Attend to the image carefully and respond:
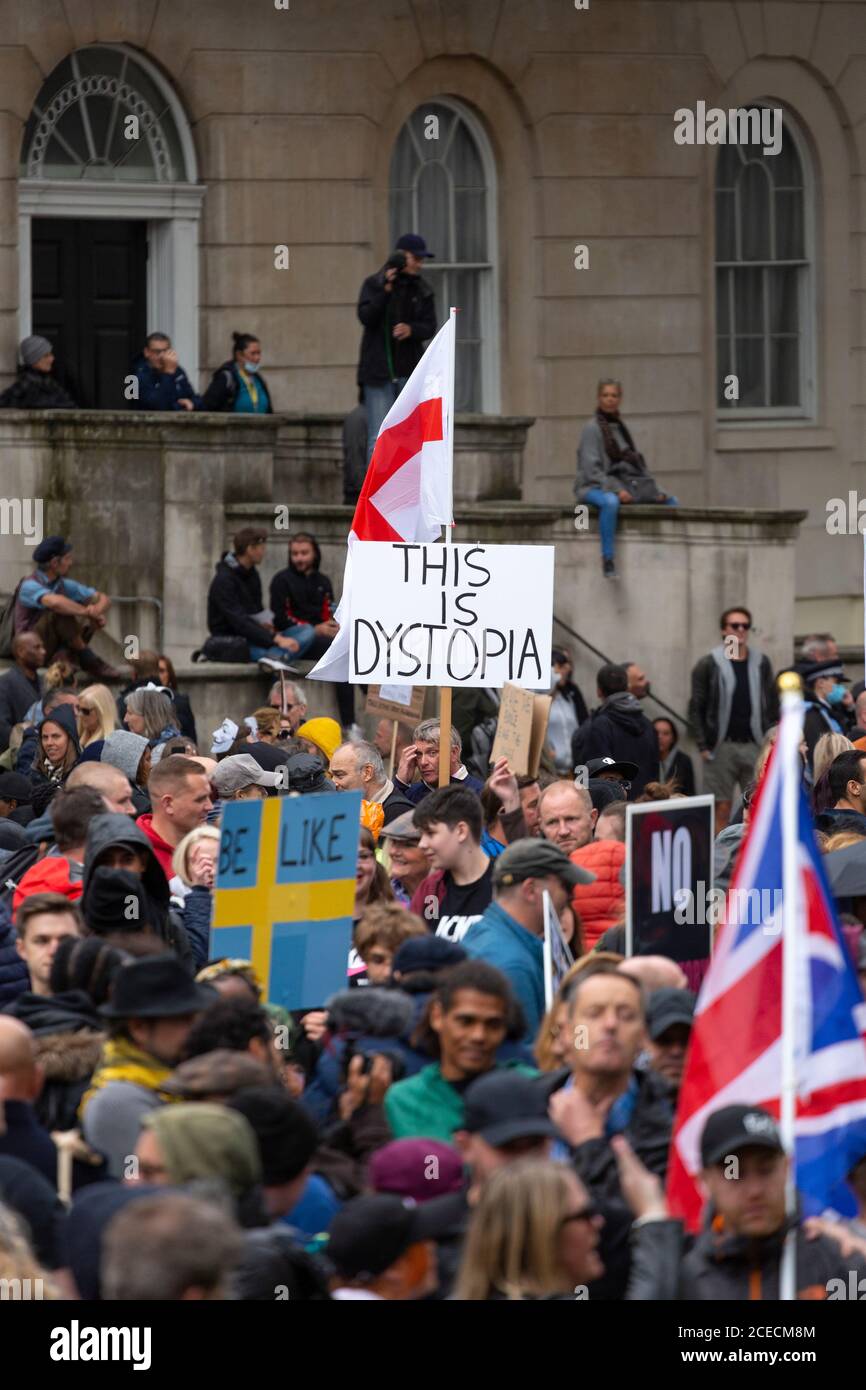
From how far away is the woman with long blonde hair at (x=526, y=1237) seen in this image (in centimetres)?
566

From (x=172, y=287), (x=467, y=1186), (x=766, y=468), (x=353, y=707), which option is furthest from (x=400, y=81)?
(x=467, y=1186)

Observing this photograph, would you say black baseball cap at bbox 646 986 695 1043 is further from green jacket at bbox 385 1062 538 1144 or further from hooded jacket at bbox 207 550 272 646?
hooded jacket at bbox 207 550 272 646

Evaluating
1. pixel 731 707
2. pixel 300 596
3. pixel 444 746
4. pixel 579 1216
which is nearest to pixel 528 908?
pixel 579 1216

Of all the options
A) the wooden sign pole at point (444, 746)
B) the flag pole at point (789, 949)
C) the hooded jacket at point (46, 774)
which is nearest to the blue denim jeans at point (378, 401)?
the hooded jacket at point (46, 774)

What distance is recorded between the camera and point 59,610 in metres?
18.4

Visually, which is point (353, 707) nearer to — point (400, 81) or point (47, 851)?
point (400, 81)

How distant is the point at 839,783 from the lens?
11.7 meters

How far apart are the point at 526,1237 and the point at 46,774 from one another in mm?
7967

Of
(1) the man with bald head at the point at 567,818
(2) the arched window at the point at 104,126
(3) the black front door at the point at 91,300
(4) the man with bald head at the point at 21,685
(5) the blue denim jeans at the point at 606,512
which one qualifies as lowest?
(1) the man with bald head at the point at 567,818

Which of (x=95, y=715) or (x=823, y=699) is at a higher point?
(x=823, y=699)

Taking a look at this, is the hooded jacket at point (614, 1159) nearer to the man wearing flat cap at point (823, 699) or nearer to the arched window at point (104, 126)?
the man wearing flat cap at point (823, 699)

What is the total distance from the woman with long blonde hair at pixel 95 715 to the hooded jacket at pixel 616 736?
132 inches

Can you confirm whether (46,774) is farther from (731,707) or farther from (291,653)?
(731,707)

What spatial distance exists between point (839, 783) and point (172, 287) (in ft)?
42.0
